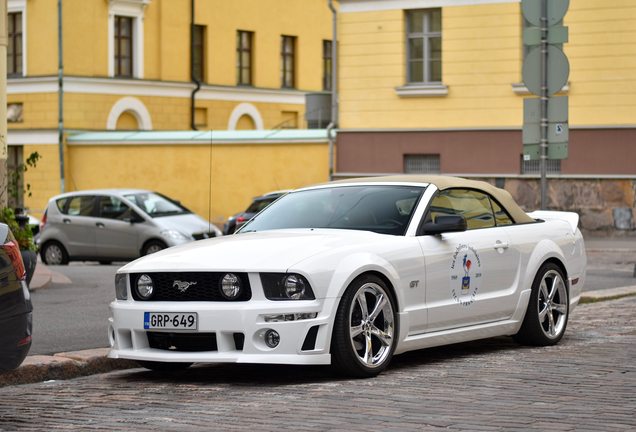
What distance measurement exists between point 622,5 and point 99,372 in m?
20.7

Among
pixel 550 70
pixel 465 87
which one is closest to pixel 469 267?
pixel 550 70

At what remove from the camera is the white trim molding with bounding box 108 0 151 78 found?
36719mm

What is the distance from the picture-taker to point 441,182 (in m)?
8.54

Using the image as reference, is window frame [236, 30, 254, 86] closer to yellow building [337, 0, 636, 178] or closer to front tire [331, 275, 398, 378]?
yellow building [337, 0, 636, 178]

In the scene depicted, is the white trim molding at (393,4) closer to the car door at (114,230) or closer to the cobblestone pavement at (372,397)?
the car door at (114,230)

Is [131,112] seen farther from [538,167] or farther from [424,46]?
[538,167]

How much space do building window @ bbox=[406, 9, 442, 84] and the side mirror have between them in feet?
69.3

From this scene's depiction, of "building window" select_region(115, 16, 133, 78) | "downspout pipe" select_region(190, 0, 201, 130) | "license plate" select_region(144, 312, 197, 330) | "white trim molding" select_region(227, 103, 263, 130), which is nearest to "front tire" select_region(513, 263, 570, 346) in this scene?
"license plate" select_region(144, 312, 197, 330)

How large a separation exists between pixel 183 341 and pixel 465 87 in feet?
71.5

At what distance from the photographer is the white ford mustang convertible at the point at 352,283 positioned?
6891 millimetres

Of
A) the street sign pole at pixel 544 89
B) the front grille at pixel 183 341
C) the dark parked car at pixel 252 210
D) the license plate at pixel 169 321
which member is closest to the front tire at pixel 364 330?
the front grille at pixel 183 341

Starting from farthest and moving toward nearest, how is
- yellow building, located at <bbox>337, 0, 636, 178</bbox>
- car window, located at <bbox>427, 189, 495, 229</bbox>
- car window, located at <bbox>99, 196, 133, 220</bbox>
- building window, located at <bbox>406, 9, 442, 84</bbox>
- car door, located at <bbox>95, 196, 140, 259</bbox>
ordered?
building window, located at <bbox>406, 9, 442, 84</bbox> → yellow building, located at <bbox>337, 0, 636, 178</bbox> → car window, located at <bbox>99, 196, 133, 220</bbox> → car door, located at <bbox>95, 196, 140, 259</bbox> → car window, located at <bbox>427, 189, 495, 229</bbox>

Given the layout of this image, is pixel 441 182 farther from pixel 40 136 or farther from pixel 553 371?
pixel 40 136

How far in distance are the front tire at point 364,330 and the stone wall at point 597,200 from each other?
63.7 ft
